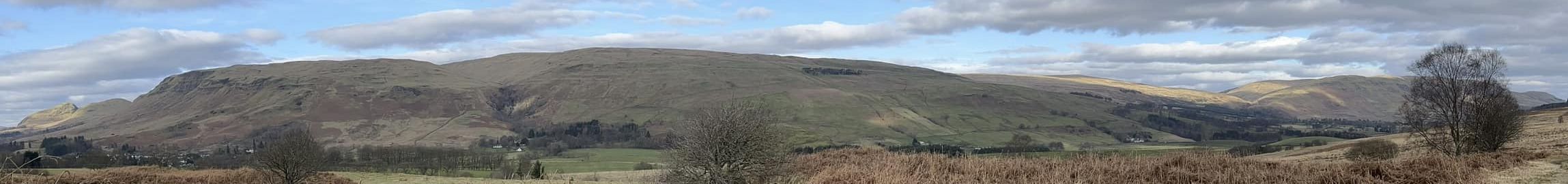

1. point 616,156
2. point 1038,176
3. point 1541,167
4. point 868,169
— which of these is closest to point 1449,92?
point 1541,167

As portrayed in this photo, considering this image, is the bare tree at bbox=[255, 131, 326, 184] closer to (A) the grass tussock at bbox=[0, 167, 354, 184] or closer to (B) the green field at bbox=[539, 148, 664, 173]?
(A) the grass tussock at bbox=[0, 167, 354, 184]

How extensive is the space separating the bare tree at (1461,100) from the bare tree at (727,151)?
27452mm

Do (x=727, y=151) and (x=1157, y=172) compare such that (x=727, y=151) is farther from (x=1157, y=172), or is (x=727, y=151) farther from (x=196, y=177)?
(x=196, y=177)

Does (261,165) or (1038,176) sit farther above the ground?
(1038,176)

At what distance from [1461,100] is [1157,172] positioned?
81.8 ft

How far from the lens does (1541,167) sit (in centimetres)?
3120

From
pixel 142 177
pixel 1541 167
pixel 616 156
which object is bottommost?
pixel 616 156

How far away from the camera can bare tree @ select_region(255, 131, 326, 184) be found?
48875mm

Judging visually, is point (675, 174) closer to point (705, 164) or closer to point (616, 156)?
point (705, 164)

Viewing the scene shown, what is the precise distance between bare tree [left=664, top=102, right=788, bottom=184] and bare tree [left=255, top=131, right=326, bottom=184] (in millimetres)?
21737

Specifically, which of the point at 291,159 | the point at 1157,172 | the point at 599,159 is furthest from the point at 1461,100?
the point at 599,159

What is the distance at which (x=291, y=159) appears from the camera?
4919cm

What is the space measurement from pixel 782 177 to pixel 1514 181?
21689mm

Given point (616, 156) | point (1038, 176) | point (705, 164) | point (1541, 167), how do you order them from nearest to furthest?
point (1038, 176)
point (1541, 167)
point (705, 164)
point (616, 156)
